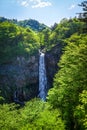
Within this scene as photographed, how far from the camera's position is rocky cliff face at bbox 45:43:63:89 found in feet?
271

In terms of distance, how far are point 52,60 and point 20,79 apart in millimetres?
10826

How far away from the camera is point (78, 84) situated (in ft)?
115

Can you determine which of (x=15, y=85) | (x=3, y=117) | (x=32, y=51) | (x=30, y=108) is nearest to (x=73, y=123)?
(x=30, y=108)

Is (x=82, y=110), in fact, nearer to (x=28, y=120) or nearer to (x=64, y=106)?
(x=28, y=120)

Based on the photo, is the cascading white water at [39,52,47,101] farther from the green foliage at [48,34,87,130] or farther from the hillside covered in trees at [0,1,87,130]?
the green foliage at [48,34,87,130]

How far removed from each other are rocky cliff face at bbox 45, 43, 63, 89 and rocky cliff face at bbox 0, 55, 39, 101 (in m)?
3.52

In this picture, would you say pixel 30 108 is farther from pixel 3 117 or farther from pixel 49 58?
pixel 49 58

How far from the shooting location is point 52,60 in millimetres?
83188

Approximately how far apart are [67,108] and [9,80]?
41.7m

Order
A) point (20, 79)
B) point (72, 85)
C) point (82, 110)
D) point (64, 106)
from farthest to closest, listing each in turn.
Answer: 1. point (20, 79)
2. point (64, 106)
3. point (72, 85)
4. point (82, 110)

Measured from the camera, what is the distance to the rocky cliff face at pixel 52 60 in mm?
82500

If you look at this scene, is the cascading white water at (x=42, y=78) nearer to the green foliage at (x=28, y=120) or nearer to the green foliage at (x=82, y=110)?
the green foliage at (x=28, y=120)

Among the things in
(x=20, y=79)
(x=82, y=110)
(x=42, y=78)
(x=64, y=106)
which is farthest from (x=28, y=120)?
(x=42, y=78)

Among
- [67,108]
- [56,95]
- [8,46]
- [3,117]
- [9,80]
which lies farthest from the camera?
[8,46]
